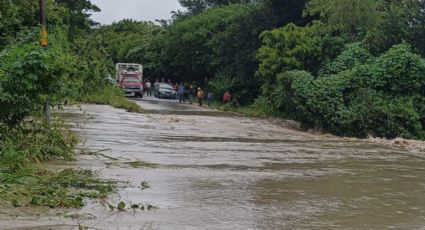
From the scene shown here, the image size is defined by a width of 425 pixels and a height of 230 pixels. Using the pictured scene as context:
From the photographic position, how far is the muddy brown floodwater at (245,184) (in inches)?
300

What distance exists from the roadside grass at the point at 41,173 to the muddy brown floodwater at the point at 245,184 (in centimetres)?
35

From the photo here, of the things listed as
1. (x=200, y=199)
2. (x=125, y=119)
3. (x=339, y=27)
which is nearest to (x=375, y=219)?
(x=200, y=199)

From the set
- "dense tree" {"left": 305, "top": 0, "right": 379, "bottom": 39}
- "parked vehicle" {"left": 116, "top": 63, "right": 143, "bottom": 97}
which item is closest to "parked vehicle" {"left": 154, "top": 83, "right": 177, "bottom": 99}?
"parked vehicle" {"left": 116, "top": 63, "right": 143, "bottom": 97}

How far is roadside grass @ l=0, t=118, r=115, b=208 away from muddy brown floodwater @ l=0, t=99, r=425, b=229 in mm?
348

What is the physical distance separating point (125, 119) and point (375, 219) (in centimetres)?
1734

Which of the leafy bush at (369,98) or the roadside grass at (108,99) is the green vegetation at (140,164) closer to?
the leafy bush at (369,98)

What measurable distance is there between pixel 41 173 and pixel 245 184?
3495mm

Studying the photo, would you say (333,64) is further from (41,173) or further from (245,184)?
(41,173)

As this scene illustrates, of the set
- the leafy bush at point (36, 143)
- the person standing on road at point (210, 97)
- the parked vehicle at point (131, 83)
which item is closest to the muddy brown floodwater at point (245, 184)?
the leafy bush at point (36, 143)

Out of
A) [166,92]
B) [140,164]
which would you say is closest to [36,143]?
[140,164]

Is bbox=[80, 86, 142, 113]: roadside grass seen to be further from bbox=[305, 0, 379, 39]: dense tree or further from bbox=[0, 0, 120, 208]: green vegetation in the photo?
bbox=[0, 0, 120, 208]: green vegetation

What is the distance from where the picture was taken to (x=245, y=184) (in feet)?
35.1

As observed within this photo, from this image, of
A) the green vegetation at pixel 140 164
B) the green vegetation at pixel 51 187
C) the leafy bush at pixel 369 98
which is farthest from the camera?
the leafy bush at pixel 369 98

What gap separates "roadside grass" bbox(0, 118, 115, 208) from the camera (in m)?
8.10
